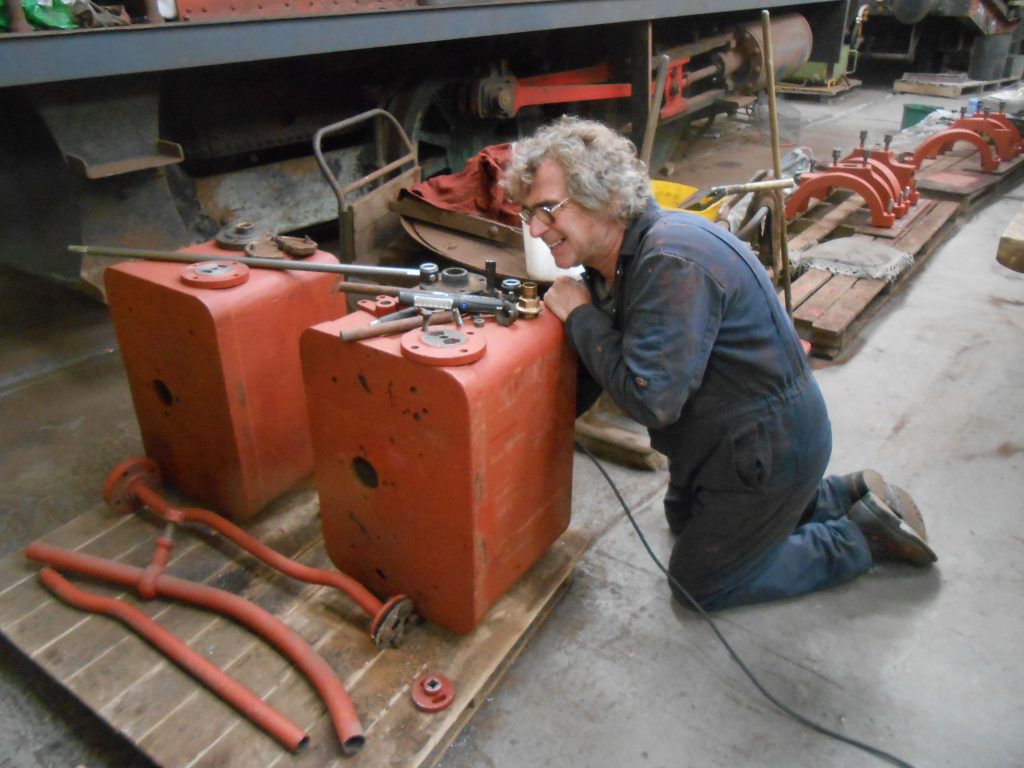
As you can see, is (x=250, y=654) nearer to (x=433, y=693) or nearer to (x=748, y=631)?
(x=433, y=693)

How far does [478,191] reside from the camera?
3.97 metres

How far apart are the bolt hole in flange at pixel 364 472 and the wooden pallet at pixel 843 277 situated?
2533 mm

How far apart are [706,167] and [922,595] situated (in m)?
5.73

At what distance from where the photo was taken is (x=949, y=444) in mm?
2947

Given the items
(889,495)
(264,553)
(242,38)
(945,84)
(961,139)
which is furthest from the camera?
(945,84)

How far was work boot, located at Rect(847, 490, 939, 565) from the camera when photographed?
88.3 inches

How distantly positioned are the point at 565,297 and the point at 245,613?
1098mm

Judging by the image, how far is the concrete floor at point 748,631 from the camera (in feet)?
5.91

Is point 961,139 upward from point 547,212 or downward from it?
downward

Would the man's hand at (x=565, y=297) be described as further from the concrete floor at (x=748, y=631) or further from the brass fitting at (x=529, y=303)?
the concrete floor at (x=748, y=631)

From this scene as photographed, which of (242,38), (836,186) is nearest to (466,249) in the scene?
(242,38)

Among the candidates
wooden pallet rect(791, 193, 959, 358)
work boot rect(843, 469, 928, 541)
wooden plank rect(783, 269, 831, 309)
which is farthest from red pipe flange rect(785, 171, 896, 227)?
work boot rect(843, 469, 928, 541)

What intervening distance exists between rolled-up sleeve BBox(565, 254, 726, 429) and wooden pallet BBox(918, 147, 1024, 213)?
4932 millimetres

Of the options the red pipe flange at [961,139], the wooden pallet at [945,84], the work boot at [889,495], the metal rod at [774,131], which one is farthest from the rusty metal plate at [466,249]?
the wooden pallet at [945,84]
